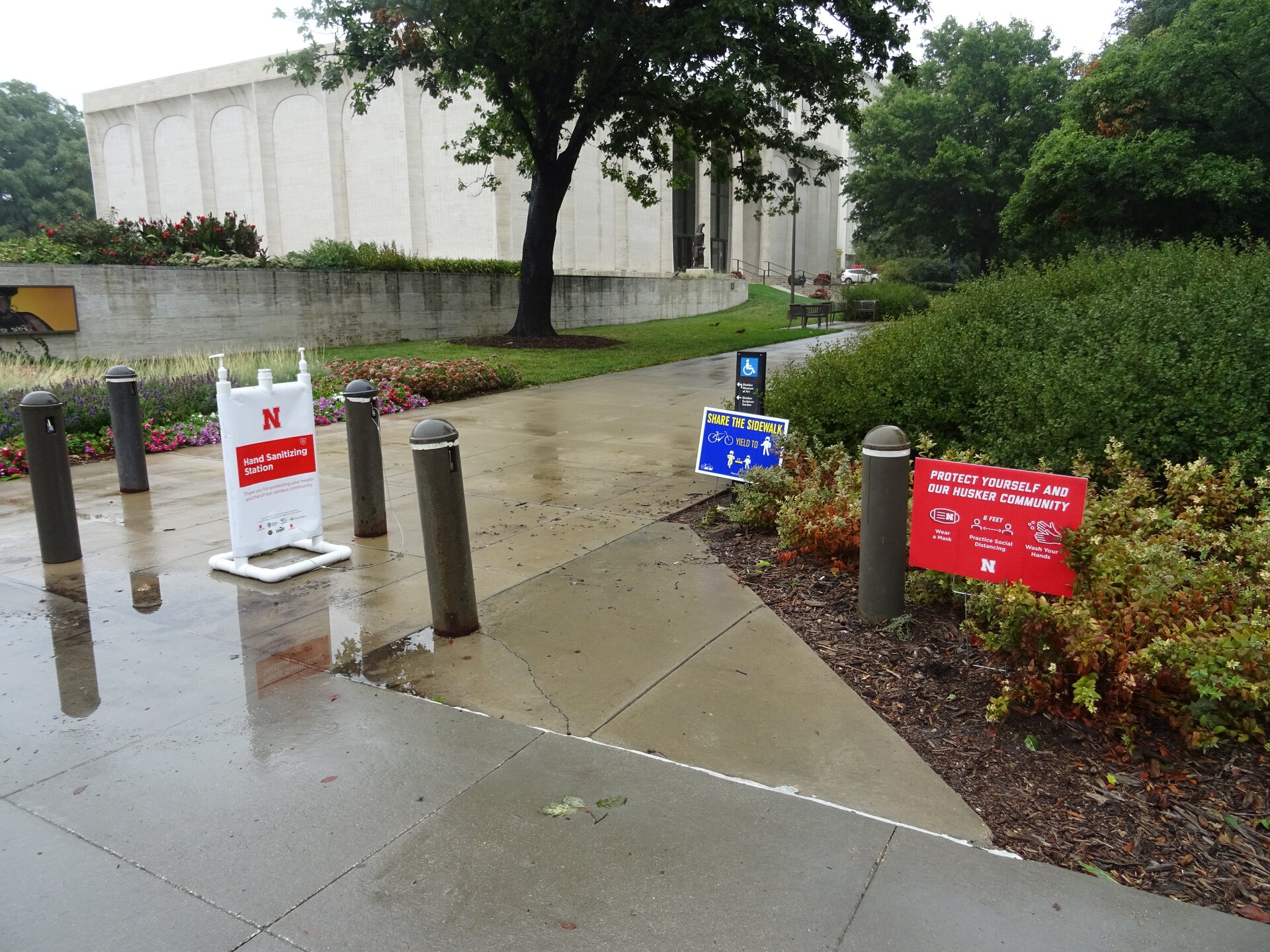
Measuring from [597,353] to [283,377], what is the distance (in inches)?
320

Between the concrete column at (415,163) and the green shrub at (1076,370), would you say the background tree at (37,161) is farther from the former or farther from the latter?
the green shrub at (1076,370)

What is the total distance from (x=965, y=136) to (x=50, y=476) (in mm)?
49030

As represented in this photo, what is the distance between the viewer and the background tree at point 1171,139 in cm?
2600

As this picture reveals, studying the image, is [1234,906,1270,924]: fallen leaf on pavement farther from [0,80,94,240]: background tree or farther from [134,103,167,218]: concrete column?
[0,80,94,240]: background tree

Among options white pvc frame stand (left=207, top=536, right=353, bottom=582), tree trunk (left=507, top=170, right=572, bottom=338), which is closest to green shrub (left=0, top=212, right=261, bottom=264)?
tree trunk (left=507, top=170, right=572, bottom=338)

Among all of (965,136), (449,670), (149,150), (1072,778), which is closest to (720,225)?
(965,136)

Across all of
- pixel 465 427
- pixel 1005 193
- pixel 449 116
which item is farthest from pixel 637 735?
pixel 1005 193

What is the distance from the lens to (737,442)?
7.37 metres

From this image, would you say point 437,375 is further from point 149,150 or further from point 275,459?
point 149,150

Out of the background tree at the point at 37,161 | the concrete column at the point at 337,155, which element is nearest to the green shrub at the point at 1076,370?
the concrete column at the point at 337,155

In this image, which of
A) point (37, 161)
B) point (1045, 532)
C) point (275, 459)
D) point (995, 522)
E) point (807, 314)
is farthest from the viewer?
point (37, 161)

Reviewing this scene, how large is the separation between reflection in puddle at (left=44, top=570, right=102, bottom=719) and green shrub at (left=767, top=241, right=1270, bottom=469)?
5.24 m

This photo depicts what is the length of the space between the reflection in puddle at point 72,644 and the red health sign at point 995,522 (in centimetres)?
407

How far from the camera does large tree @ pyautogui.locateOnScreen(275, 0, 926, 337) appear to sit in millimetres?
17938
